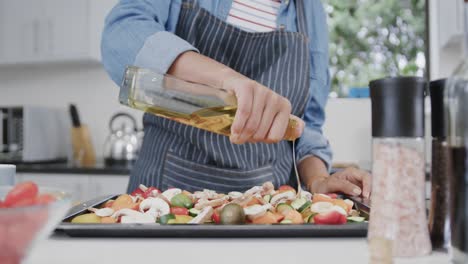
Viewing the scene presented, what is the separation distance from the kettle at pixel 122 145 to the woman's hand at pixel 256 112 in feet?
6.30

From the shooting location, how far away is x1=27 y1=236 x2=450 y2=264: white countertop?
625mm

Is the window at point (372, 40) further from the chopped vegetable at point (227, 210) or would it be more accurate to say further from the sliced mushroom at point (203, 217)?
the sliced mushroom at point (203, 217)

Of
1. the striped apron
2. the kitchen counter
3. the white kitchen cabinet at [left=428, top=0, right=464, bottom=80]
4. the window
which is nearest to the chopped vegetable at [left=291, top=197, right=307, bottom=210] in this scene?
the striped apron

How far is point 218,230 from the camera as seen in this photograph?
726mm

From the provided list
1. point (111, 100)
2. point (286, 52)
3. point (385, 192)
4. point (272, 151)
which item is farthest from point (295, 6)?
point (111, 100)

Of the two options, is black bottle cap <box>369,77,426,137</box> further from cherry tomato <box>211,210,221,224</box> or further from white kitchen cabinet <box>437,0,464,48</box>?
white kitchen cabinet <box>437,0,464,48</box>

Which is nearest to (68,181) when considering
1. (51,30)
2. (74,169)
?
(74,169)

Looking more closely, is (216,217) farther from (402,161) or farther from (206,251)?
(402,161)

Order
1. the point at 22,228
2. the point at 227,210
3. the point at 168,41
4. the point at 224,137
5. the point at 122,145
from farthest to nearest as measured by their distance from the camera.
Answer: the point at 122,145 → the point at 224,137 → the point at 168,41 → the point at 227,210 → the point at 22,228

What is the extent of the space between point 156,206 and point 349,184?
17.6 inches

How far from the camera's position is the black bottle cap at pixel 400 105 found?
0.61 metres

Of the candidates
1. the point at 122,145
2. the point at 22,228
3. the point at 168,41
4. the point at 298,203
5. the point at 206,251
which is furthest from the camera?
the point at 122,145

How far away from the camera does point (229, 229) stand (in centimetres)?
73

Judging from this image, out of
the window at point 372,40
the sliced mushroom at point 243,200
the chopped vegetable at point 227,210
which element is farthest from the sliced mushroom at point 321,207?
the window at point 372,40
